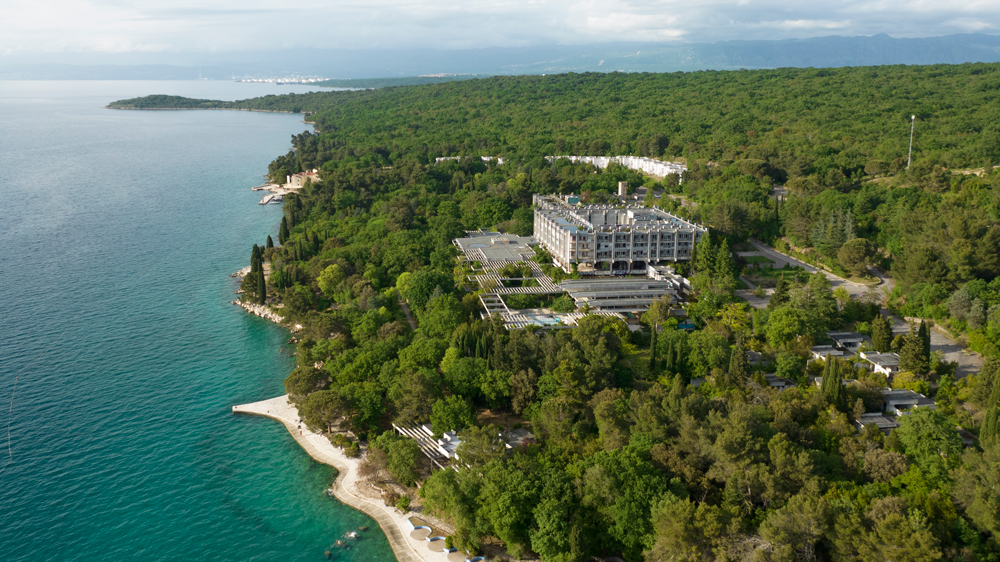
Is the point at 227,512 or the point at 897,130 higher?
the point at 897,130

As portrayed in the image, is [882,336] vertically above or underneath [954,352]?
above

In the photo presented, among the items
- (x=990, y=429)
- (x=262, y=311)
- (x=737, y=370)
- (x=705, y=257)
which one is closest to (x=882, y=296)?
(x=705, y=257)

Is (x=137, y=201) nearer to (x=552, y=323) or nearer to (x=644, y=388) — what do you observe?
(x=552, y=323)

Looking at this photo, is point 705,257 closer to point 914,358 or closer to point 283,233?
point 914,358

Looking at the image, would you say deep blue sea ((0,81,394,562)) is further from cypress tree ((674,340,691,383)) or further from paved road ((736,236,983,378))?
paved road ((736,236,983,378))

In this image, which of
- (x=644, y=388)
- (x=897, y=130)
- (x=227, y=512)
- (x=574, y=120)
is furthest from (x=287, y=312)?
(x=574, y=120)
